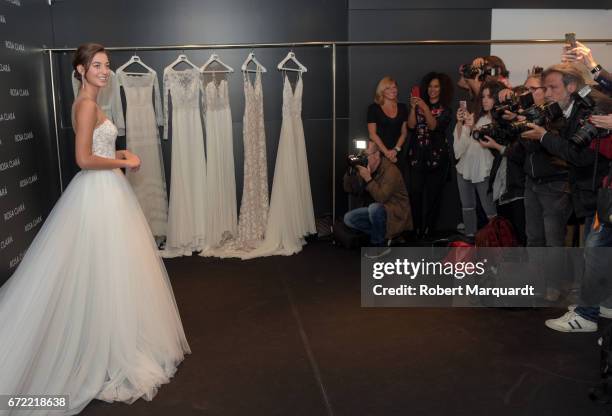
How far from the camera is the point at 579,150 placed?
11.3 feet

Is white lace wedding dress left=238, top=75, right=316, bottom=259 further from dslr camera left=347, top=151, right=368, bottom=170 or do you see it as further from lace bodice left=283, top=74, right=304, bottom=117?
dslr camera left=347, top=151, right=368, bottom=170

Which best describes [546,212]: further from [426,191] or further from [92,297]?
[92,297]

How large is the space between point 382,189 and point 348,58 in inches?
60.4

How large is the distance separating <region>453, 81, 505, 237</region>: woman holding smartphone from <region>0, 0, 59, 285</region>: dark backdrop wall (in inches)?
127

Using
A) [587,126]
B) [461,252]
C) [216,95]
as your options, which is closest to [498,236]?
[461,252]

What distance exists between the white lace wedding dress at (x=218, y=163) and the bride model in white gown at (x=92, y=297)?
84.4 inches

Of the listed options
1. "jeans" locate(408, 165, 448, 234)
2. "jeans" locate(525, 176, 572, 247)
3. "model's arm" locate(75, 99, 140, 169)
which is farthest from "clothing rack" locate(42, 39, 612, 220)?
"model's arm" locate(75, 99, 140, 169)

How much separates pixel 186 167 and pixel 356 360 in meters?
2.77

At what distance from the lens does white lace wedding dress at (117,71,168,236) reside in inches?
213

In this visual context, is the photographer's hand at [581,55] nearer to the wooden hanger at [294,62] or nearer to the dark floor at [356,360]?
the dark floor at [356,360]

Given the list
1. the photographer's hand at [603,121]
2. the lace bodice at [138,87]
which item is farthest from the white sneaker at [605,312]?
the lace bodice at [138,87]

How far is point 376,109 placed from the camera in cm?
567

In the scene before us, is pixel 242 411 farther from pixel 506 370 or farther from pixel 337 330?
pixel 506 370

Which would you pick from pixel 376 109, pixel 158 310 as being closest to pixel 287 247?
pixel 376 109
